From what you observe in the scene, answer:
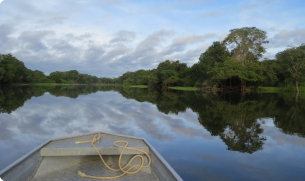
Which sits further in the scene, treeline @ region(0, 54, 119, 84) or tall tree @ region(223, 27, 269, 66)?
treeline @ region(0, 54, 119, 84)

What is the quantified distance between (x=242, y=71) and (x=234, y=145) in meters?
31.3

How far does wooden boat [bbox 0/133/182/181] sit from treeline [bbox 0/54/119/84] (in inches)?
2260

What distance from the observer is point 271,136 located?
812 centimetres

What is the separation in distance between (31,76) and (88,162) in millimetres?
86082

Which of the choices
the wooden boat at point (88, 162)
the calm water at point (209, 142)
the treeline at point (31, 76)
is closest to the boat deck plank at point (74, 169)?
the wooden boat at point (88, 162)

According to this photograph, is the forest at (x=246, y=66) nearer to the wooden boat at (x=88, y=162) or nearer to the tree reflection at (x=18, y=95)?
the tree reflection at (x=18, y=95)

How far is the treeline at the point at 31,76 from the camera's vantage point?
5847cm

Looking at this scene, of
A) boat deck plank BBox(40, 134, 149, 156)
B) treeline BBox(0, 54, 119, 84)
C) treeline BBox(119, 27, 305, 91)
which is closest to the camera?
boat deck plank BBox(40, 134, 149, 156)

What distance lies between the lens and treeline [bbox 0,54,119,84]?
2302 inches

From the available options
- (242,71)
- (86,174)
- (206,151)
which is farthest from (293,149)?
→ (242,71)

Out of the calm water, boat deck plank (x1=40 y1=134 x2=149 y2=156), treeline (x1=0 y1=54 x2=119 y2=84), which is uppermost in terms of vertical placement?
treeline (x1=0 y1=54 x2=119 y2=84)

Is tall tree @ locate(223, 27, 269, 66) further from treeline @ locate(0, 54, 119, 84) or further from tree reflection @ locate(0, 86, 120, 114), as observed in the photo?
treeline @ locate(0, 54, 119, 84)

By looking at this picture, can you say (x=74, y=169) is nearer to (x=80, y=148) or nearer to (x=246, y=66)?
(x=80, y=148)

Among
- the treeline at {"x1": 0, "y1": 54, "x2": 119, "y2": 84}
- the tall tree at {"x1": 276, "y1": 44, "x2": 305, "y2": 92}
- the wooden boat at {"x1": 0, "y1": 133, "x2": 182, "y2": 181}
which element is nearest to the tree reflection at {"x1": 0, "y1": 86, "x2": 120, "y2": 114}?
the wooden boat at {"x1": 0, "y1": 133, "x2": 182, "y2": 181}
